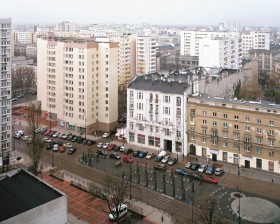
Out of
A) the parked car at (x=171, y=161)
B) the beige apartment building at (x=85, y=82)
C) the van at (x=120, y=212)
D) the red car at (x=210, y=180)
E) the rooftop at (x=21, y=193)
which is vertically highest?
the beige apartment building at (x=85, y=82)

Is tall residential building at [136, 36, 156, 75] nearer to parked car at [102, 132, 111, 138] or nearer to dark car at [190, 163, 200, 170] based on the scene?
parked car at [102, 132, 111, 138]

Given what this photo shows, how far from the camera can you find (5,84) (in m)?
47.0

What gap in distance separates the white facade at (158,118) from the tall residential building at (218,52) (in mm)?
42941

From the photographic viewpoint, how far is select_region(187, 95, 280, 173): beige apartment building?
43.4m

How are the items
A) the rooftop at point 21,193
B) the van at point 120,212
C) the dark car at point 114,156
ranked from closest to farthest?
the rooftop at point 21,193 → the van at point 120,212 → the dark car at point 114,156

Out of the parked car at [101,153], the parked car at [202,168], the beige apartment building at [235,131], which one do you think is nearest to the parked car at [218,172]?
the parked car at [202,168]

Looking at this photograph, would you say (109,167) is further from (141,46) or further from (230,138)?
(141,46)

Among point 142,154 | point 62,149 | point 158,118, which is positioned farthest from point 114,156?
point 62,149

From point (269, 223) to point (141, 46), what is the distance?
6528 cm

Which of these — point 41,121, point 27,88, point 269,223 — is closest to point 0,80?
point 41,121

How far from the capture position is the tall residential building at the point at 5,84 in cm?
4631

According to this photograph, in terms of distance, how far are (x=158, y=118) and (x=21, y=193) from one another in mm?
25168

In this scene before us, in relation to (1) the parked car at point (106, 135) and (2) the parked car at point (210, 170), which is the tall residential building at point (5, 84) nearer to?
(1) the parked car at point (106, 135)

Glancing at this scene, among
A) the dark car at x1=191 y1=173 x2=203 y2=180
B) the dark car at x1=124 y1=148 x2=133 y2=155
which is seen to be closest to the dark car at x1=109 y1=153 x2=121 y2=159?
the dark car at x1=124 y1=148 x2=133 y2=155
